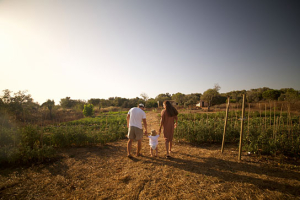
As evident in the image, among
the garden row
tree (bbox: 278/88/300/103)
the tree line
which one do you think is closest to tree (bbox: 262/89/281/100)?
the tree line

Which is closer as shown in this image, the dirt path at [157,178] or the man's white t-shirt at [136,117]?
the dirt path at [157,178]

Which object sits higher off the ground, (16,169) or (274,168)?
(274,168)

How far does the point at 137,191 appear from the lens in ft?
8.87

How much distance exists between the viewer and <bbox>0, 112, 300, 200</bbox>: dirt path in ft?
8.61

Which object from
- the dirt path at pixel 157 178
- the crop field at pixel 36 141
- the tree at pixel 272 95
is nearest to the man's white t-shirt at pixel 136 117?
the dirt path at pixel 157 178

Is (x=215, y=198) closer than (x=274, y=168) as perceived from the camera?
Yes

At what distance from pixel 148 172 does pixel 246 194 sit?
229cm

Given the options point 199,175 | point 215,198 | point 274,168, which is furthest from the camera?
point 274,168

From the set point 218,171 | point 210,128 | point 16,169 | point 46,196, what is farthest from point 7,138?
point 210,128

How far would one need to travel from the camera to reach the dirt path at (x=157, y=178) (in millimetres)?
2623

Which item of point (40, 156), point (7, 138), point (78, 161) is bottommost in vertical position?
point (78, 161)

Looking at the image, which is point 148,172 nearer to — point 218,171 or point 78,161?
point 218,171

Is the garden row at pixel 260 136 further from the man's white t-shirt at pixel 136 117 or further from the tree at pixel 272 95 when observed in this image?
the tree at pixel 272 95

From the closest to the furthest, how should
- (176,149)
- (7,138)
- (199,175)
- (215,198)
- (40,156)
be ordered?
1. (215,198)
2. (199,175)
3. (40,156)
4. (7,138)
5. (176,149)
